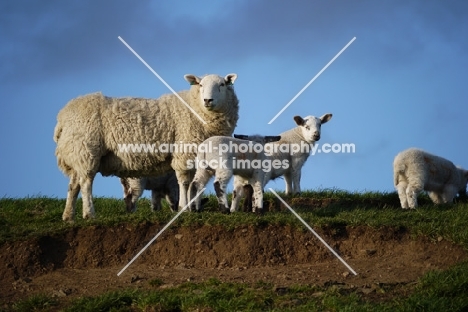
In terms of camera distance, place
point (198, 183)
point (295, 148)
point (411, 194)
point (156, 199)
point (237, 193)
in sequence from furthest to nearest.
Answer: point (295, 148), point (156, 199), point (411, 194), point (237, 193), point (198, 183)

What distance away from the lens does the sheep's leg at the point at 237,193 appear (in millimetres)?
13727

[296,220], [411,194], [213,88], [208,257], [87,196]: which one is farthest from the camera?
[411,194]

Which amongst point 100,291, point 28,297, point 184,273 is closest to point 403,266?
point 184,273

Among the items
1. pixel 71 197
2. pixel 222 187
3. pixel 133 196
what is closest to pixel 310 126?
pixel 133 196

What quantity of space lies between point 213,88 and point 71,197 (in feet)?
11.1

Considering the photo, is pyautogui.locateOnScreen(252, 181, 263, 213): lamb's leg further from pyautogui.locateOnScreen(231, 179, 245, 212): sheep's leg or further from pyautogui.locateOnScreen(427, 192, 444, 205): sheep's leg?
pyautogui.locateOnScreen(427, 192, 444, 205): sheep's leg

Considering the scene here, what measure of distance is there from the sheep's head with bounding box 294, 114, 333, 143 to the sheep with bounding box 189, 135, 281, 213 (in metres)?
3.41

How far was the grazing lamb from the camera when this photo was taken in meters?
15.4

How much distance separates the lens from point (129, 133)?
14.2 metres

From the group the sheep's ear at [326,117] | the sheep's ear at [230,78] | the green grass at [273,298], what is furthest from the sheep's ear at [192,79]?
the green grass at [273,298]

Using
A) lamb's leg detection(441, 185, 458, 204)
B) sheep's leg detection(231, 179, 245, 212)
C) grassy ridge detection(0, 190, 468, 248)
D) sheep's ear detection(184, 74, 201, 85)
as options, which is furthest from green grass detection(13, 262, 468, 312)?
lamb's leg detection(441, 185, 458, 204)

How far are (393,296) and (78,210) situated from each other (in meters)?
8.26

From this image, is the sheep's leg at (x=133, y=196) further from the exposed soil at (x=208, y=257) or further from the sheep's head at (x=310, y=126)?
the sheep's head at (x=310, y=126)

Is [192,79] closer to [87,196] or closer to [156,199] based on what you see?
[156,199]
